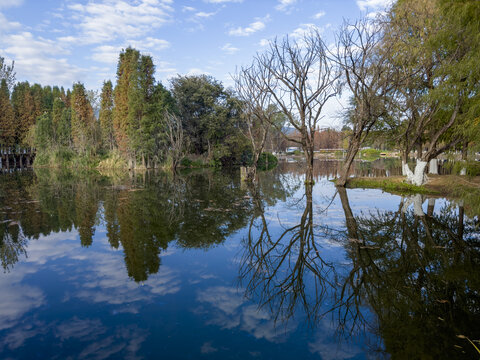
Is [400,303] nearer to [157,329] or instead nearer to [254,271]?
[254,271]

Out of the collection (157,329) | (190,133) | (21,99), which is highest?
(21,99)

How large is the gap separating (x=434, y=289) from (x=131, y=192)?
14.9 meters

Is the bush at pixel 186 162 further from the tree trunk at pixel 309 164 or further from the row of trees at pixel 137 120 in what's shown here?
the tree trunk at pixel 309 164

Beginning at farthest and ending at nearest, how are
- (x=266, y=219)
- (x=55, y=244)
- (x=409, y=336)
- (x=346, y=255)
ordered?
(x=266, y=219) < (x=55, y=244) < (x=346, y=255) < (x=409, y=336)

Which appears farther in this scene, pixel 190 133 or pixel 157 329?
pixel 190 133

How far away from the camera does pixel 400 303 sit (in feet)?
16.0

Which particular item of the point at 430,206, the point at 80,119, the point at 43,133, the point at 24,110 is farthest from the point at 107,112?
the point at 430,206

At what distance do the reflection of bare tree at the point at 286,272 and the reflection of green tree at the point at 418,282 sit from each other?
0.59m

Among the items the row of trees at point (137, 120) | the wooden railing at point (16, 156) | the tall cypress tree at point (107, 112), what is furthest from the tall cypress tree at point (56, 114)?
the tall cypress tree at point (107, 112)

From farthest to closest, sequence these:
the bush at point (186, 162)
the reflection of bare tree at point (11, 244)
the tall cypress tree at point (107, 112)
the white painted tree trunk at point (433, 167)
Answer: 1. the tall cypress tree at point (107, 112)
2. the bush at point (186, 162)
3. the white painted tree trunk at point (433, 167)
4. the reflection of bare tree at point (11, 244)

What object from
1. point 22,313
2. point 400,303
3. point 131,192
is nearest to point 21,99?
point 131,192

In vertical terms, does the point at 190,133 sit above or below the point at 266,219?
above

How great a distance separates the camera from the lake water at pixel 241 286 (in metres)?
3.96

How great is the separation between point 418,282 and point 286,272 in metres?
2.29
